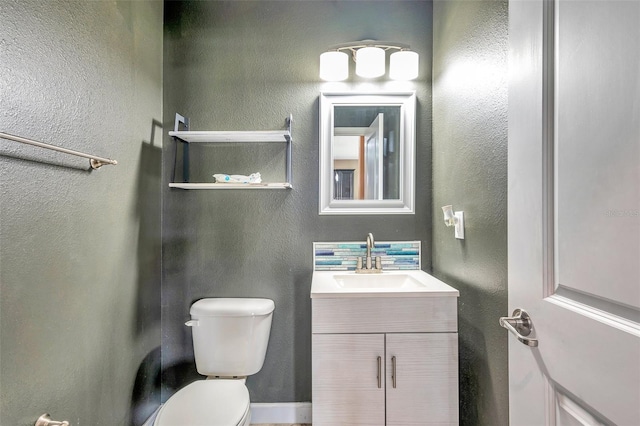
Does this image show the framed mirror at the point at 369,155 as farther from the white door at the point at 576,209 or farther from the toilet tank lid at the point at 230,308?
the white door at the point at 576,209

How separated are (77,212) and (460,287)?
1593 millimetres

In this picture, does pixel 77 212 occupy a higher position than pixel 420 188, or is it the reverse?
pixel 420 188

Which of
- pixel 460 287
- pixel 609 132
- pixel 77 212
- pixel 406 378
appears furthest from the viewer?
pixel 460 287

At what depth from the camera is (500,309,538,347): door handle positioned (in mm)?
660

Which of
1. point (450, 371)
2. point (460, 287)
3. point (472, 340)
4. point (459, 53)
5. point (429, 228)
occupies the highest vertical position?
point (459, 53)

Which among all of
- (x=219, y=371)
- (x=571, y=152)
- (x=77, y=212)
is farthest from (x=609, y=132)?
(x=219, y=371)

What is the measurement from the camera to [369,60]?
1663mm

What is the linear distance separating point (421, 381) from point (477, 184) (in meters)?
0.85

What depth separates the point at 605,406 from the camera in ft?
1.61

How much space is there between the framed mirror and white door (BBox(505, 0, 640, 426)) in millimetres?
1023

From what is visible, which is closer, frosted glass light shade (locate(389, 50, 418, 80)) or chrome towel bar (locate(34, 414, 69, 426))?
chrome towel bar (locate(34, 414, 69, 426))

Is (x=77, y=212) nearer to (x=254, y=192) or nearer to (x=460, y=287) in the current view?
(x=254, y=192)

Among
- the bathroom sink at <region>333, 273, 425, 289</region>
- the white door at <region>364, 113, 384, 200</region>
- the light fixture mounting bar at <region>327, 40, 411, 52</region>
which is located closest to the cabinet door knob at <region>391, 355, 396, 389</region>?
the bathroom sink at <region>333, 273, 425, 289</region>

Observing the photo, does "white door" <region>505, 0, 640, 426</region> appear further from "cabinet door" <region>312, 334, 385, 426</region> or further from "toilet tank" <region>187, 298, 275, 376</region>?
"toilet tank" <region>187, 298, 275, 376</region>
